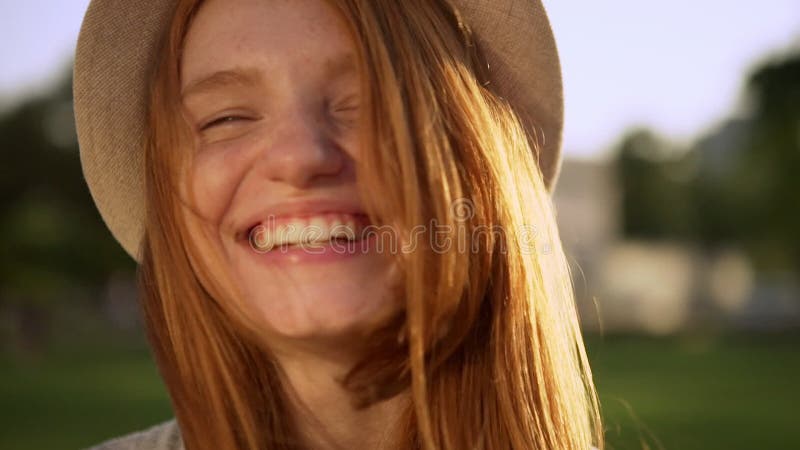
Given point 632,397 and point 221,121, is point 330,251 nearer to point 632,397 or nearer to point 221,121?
point 221,121

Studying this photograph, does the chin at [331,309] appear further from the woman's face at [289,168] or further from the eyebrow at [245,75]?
the eyebrow at [245,75]

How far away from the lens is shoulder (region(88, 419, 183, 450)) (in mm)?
2072

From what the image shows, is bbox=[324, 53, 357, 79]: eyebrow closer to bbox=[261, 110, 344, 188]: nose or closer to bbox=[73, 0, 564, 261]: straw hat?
bbox=[261, 110, 344, 188]: nose

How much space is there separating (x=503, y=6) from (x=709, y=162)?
7643 cm

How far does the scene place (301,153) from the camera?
69.4 inches

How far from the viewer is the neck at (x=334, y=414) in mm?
1944

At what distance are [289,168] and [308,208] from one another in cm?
9

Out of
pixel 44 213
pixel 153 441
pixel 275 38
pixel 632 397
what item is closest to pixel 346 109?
pixel 275 38

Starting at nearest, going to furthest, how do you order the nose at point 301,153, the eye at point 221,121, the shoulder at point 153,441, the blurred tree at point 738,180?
the nose at point 301,153, the eye at point 221,121, the shoulder at point 153,441, the blurred tree at point 738,180

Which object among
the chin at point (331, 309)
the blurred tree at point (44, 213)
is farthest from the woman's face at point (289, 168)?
the blurred tree at point (44, 213)

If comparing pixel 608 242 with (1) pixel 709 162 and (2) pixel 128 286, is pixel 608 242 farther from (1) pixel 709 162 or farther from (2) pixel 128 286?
(2) pixel 128 286

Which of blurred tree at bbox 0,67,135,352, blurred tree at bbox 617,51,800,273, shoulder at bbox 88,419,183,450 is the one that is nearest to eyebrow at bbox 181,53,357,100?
shoulder at bbox 88,419,183,450

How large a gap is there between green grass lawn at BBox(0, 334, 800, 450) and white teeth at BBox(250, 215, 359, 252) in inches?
32.9

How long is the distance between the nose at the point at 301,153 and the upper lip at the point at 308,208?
41mm
